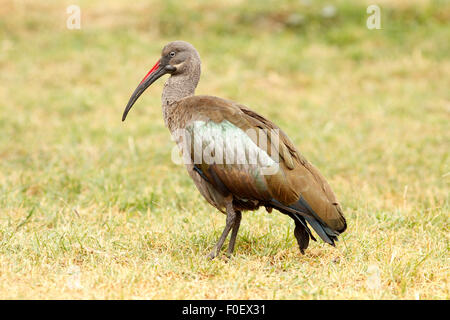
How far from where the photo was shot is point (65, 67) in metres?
9.84

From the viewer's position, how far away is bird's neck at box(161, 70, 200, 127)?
187 inches

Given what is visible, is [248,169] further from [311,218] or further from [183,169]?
[183,169]

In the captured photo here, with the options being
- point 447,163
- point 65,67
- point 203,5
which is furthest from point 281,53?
point 447,163

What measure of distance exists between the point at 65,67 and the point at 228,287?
22.3 feet

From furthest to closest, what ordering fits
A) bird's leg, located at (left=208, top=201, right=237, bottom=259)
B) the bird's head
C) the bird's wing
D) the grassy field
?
1. the bird's head
2. bird's leg, located at (left=208, top=201, right=237, bottom=259)
3. the bird's wing
4. the grassy field

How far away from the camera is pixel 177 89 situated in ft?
15.8

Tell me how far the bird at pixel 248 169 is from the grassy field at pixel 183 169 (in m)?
0.32

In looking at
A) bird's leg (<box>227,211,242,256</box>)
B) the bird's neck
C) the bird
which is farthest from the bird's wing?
the bird's neck

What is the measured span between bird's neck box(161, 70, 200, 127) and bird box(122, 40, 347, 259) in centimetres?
28

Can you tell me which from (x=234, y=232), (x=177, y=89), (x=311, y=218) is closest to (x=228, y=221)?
(x=234, y=232)

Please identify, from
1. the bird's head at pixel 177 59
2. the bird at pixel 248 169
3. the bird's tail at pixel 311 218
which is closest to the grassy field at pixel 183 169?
the bird's tail at pixel 311 218

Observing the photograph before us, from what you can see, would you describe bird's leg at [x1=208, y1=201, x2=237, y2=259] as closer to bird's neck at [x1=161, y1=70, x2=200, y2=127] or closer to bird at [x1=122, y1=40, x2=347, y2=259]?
bird at [x1=122, y1=40, x2=347, y2=259]
